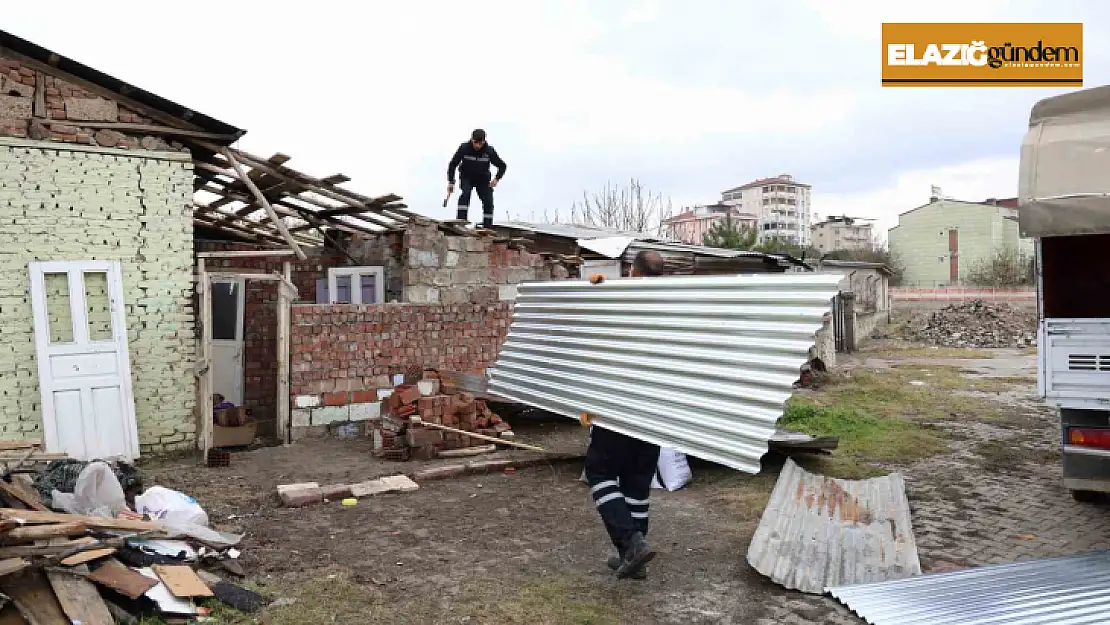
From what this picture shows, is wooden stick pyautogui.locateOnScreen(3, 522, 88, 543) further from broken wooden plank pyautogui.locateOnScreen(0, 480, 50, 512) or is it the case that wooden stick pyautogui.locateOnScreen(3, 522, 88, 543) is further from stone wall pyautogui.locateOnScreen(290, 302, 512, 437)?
stone wall pyautogui.locateOnScreen(290, 302, 512, 437)

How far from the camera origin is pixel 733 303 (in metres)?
4.18

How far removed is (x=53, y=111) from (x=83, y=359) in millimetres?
2628

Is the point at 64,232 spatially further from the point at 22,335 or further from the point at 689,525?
the point at 689,525

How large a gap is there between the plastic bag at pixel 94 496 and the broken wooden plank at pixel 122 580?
109 cm

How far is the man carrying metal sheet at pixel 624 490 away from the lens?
175 inches

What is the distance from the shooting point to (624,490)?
4.57 meters

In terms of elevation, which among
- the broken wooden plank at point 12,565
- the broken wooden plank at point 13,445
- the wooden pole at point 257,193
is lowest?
the broken wooden plank at point 12,565

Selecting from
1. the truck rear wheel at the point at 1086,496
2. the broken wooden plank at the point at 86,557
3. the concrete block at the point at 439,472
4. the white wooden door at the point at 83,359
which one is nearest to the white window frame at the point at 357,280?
the white wooden door at the point at 83,359

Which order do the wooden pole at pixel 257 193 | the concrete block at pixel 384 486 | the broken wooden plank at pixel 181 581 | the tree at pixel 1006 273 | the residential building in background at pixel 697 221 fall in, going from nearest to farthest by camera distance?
the broken wooden plank at pixel 181 581 → the concrete block at pixel 384 486 → the wooden pole at pixel 257 193 → the tree at pixel 1006 273 → the residential building in background at pixel 697 221

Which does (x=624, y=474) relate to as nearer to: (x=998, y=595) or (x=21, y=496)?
(x=998, y=595)

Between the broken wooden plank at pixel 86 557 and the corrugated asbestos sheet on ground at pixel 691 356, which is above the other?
the corrugated asbestos sheet on ground at pixel 691 356

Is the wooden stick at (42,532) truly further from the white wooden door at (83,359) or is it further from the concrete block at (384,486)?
the white wooden door at (83,359)

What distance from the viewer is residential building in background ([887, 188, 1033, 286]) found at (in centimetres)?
4259

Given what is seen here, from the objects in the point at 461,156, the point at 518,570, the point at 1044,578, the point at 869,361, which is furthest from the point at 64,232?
the point at 869,361
